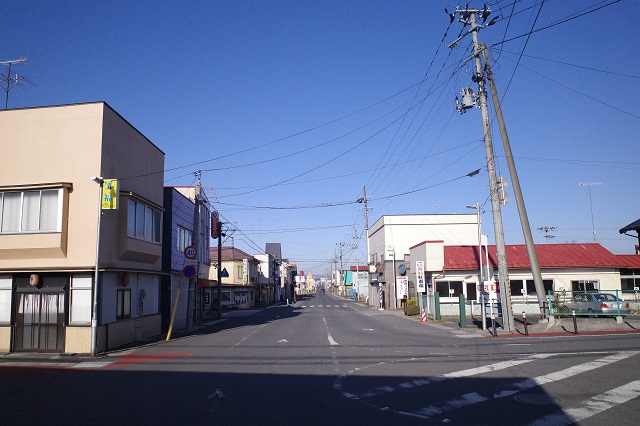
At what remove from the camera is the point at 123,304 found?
20.7m

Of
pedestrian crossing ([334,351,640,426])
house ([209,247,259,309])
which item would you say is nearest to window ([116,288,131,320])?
pedestrian crossing ([334,351,640,426])

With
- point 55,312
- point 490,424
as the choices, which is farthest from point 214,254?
point 490,424

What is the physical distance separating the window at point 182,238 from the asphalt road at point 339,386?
1076 cm

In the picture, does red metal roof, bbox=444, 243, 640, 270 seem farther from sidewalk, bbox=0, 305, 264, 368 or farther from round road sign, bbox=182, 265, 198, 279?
sidewalk, bbox=0, 305, 264, 368

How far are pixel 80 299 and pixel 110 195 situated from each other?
4.15 meters

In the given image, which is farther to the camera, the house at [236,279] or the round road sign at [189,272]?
the house at [236,279]

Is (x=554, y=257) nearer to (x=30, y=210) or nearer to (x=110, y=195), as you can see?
(x=110, y=195)

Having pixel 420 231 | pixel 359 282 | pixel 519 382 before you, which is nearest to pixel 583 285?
pixel 420 231

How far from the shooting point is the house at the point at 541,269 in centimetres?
3684

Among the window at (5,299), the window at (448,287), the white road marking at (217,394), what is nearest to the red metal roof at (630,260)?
the window at (448,287)

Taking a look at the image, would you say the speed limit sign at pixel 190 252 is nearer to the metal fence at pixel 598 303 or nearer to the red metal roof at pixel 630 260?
the metal fence at pixel 598 303

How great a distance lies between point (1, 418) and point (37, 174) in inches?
492

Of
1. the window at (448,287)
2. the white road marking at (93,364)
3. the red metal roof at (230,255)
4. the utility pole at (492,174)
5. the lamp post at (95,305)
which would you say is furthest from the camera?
the red metal roof at (230,255)

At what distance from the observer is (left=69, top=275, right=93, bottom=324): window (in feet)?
60.1
